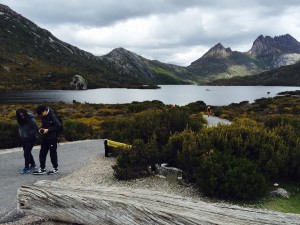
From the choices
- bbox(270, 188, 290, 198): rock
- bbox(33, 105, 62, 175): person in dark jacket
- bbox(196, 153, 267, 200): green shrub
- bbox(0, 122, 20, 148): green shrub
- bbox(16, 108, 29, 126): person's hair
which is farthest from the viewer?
bbox(0, 122, 20, 148): green shrub

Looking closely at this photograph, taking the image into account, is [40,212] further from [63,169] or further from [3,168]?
[3,168]

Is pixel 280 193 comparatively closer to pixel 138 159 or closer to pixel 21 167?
pixel 138 159

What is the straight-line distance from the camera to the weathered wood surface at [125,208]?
4891mm

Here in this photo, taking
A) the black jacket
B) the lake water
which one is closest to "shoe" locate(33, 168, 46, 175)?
the black jacket

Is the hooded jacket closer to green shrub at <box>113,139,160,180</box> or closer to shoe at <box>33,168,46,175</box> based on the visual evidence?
shoe at <box>33,168,46,175</box>

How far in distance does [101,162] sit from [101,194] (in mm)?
7012

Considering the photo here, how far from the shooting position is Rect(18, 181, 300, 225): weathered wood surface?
16.0 ft

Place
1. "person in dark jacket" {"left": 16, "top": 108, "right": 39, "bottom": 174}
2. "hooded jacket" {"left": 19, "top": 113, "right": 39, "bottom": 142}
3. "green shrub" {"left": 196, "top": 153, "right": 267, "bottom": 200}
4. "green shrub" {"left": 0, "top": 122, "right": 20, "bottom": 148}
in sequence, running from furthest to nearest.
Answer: "green shrub" {"left": 0, "top": 122, "right": 20, "bottom": 148}
"hooded jacket" {"left": 19, "top": 113, "right": 39, "bottom": 142}
"person in dark jacket" {"left": 16, "top": 108, "right": 39, "bottom": 174}
"green shrub" {"left": 196, "top": 153, "right": 267, "bottom": 200}

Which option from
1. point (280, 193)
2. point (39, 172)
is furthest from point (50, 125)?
point (280, 193)

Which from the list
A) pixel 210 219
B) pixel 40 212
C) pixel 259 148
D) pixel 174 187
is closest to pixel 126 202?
pixel 210 219

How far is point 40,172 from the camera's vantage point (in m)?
10.8

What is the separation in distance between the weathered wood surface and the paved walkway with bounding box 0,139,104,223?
1650 mm

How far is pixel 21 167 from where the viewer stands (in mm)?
11953

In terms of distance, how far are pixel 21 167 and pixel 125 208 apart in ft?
26.0
